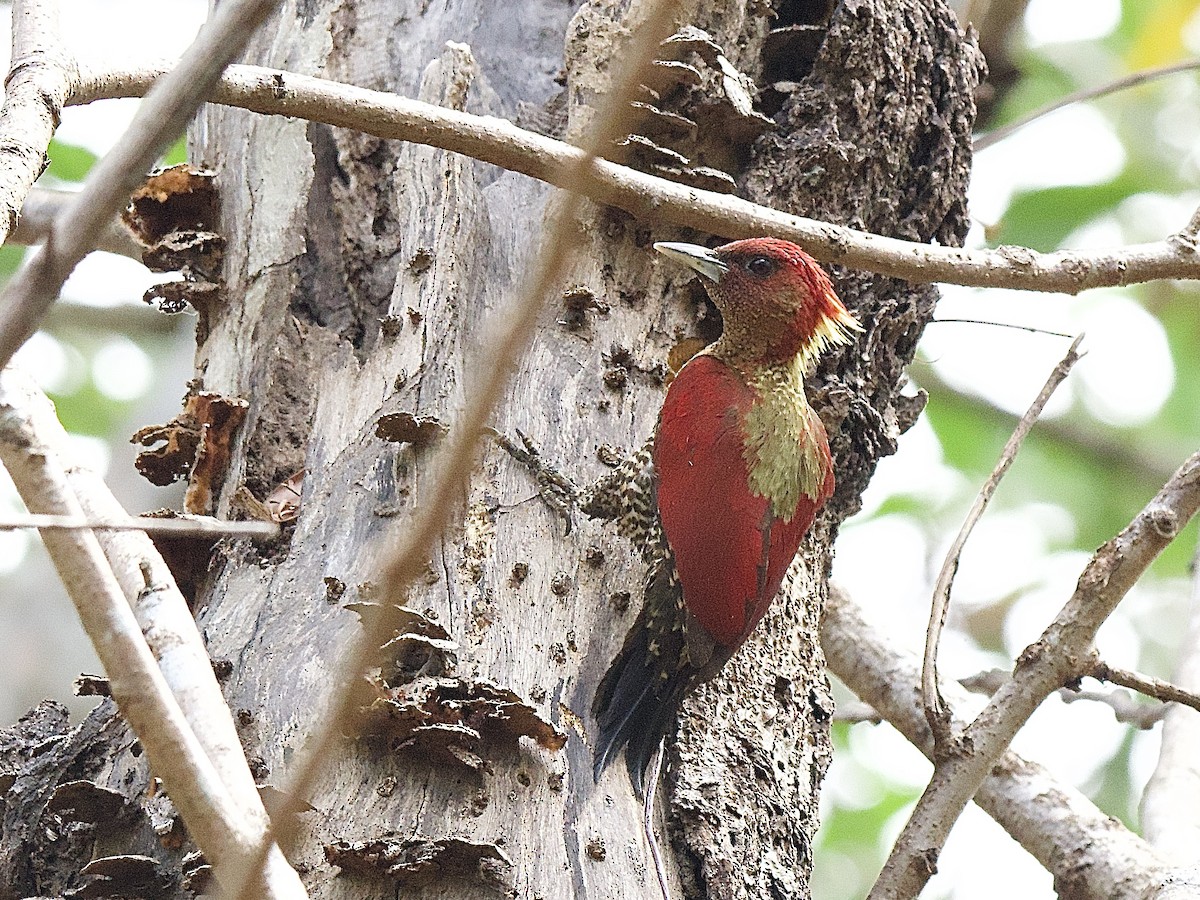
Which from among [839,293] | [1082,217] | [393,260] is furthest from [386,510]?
[1082,217]

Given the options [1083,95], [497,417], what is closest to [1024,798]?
[497,417]

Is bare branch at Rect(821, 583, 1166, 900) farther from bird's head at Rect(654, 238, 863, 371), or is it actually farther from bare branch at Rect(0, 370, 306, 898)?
bare branch at Rect(0, 370, 306, 898)

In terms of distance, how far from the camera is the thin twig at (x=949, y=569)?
101 inches

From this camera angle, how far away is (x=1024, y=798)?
141 inches

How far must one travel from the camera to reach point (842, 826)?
6.61 m

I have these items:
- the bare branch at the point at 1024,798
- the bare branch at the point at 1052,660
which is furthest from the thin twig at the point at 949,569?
→ the bare branch at the point at 1024,798

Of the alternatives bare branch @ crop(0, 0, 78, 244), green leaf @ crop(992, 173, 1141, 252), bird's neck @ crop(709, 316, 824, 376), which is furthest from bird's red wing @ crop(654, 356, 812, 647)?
green leaf @ crop(992, 173, 1141, 252)

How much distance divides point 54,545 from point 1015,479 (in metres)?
5.83

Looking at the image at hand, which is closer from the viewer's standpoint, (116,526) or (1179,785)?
(116,526)

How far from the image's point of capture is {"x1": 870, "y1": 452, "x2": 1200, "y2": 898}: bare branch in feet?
8.35

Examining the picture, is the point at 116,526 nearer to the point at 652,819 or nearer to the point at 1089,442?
the point at 652,819

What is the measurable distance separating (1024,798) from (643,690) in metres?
1.47

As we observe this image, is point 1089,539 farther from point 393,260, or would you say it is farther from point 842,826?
point 393,260

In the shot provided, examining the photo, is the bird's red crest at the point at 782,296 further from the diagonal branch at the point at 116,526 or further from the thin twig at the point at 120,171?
the thin twig at the point at 120,171
